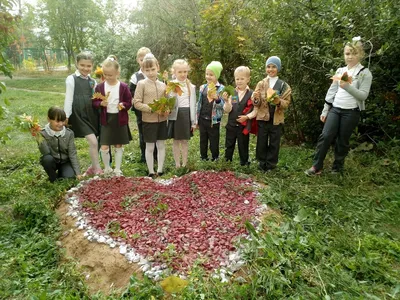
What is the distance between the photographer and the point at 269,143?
16.5 ft

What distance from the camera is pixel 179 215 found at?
3.55m

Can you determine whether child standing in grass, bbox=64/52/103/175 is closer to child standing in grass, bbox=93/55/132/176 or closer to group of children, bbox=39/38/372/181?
group of children, bbox=39/38/372/181

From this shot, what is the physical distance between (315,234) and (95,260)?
7.01ft

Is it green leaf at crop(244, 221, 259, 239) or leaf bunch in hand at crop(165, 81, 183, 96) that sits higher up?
leaf bunch in hand at crop(165, 81, 183, 96)

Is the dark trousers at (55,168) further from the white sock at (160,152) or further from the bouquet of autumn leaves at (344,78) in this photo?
the bouquet of autumn leaves at (344,78)

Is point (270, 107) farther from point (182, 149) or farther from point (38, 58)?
point (38, 58)

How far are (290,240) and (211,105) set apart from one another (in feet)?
8.55

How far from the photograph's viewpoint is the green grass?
2.57 m

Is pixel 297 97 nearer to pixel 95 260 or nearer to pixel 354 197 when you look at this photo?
pixel 354 197

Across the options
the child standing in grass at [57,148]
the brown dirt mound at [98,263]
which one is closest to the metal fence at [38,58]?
the child standing in grass at [57,148]

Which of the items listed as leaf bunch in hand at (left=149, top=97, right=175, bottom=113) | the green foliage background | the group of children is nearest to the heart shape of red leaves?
the group of children

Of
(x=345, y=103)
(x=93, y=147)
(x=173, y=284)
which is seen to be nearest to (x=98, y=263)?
(x=173, y=284)

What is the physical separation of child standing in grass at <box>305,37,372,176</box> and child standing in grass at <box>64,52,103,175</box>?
3261 mm

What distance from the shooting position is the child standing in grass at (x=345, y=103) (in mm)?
4258
